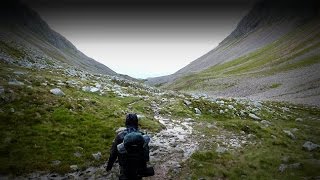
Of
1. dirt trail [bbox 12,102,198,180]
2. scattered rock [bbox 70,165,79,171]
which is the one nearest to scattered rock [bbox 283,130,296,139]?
dirt trail [bbox 12,102,198,180]

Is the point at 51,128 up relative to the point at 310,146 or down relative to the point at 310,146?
up

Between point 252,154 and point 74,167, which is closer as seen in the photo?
point 74,167

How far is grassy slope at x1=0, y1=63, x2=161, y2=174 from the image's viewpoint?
54.3 ft

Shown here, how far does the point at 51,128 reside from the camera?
20172 mm

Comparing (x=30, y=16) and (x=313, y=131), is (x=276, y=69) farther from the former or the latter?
(x=30, y=16)

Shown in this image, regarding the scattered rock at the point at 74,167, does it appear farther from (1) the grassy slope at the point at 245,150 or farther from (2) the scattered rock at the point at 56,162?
(1) the grassy slope at the point at 245,150

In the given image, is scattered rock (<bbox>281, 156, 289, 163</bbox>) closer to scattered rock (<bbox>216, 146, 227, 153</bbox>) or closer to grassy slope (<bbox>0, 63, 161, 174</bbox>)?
scattered rock (<bbox>216, 146, 227, 153</bbox>)

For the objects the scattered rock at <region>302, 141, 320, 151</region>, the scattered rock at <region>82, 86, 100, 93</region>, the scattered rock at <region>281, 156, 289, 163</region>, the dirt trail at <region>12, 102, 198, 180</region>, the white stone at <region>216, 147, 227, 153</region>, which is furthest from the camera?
the scattered rock at <region>82, 86, 100, 93</region>

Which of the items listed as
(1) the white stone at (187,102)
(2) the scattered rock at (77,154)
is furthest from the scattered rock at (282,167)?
(1) the white stone at (187,102)

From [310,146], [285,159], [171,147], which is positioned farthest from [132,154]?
[310,146]

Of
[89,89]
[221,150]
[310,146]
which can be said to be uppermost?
[89,89]

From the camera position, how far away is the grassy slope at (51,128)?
1656 cm

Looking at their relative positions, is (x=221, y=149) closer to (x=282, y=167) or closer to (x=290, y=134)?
(x=282, y=167)

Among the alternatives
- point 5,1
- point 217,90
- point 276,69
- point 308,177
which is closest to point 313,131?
point 308,177
